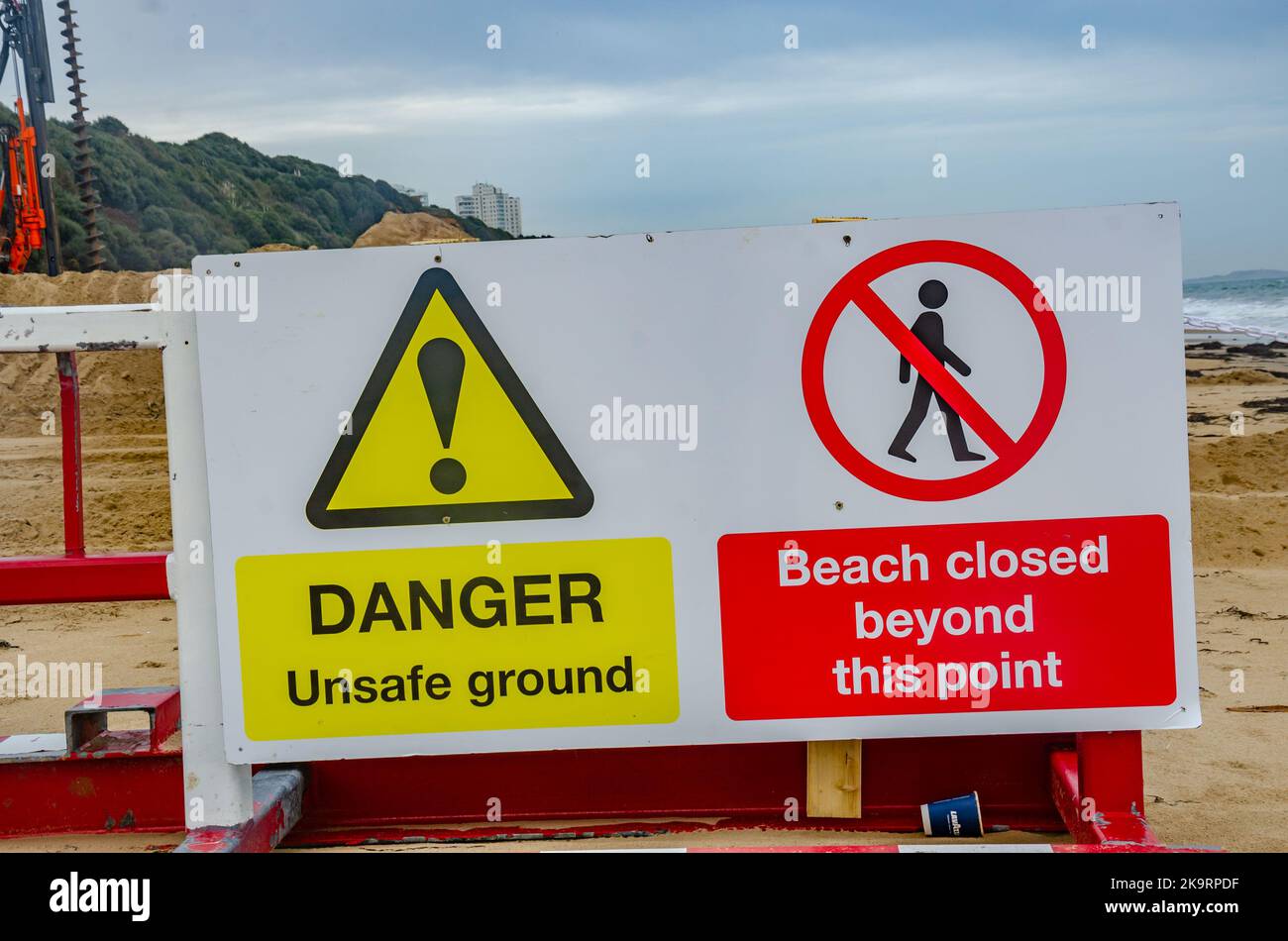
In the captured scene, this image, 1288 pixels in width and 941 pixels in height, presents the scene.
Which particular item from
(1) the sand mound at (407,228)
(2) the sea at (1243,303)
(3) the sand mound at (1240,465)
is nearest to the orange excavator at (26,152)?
(1) the sand mound at (407,228)

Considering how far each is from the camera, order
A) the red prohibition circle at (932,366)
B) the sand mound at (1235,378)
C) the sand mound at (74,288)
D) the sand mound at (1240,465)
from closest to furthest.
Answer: the red prohibition circle at (932,366)
the sand mound at (1240,465)
the sand mound at (1235,378)
the sand mound at (74,288)

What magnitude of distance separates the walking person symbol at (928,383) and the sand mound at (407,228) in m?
24.9

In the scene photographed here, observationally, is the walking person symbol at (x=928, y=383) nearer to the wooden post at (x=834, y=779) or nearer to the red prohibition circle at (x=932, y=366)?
the red prohibition circle at (x=932, y=366)

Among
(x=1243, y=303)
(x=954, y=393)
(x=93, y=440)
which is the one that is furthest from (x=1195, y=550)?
(x=1243, y=303)

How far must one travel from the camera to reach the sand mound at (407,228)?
27781mm

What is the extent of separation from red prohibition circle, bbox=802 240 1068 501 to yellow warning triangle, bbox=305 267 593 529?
636 millimetres

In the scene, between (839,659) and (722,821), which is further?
(722,821)

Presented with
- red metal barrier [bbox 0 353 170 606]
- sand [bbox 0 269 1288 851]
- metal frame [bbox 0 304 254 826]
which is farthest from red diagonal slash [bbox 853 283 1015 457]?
red metal barrier [bbox 0 353 170 606]

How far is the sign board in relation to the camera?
2975 millimetres

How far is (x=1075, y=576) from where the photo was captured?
2.98 metres

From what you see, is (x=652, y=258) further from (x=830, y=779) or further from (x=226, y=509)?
(x=830, y=779)

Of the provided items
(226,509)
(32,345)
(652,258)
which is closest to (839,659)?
(652,258)

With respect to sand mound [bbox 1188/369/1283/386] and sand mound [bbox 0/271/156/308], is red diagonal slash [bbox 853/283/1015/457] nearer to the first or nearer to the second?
sand mound [bbox 1188/369/1283/386]

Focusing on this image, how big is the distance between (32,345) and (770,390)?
6.15 ft
